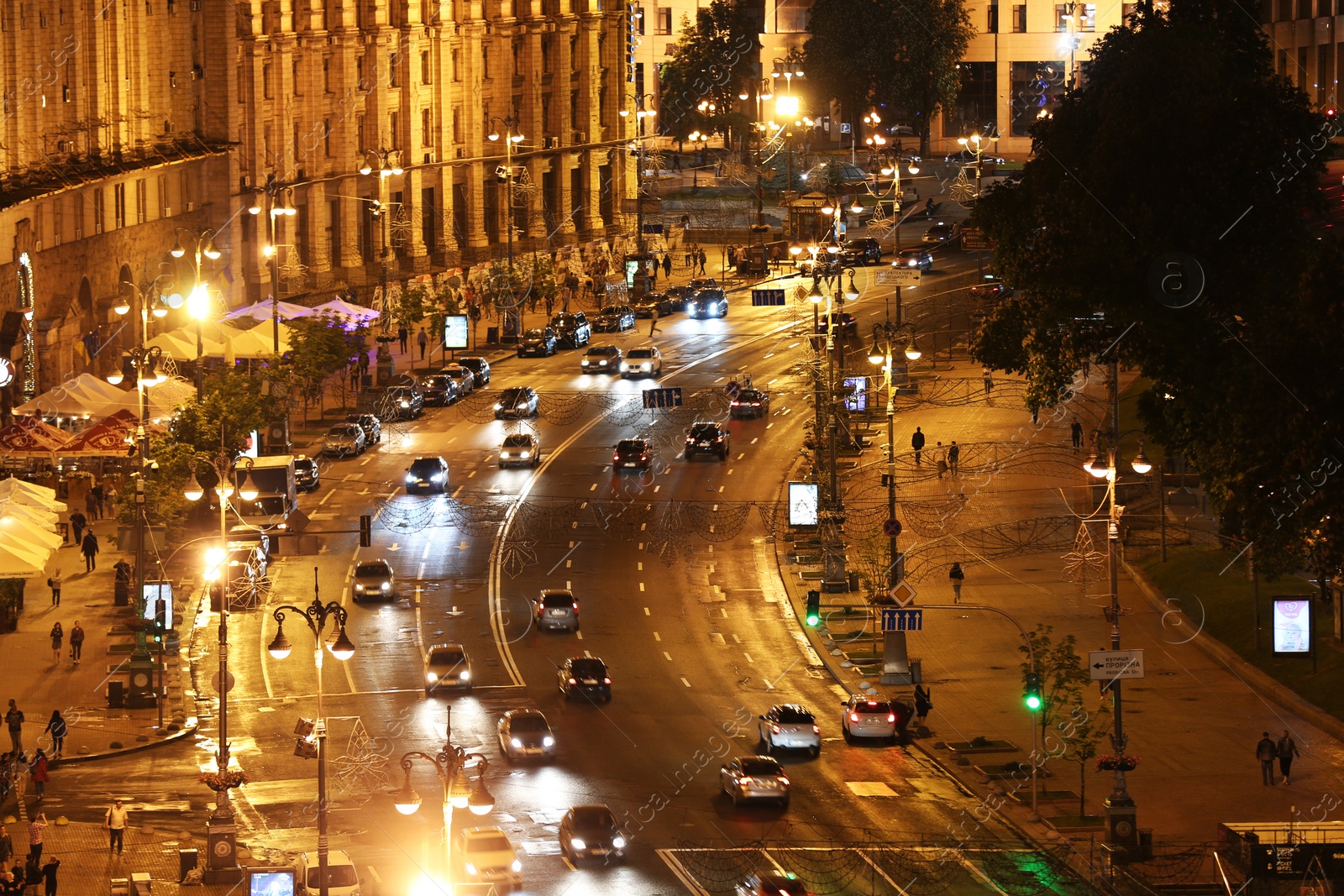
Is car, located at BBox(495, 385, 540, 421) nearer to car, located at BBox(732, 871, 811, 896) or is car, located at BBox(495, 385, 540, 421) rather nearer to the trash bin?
the trash bin

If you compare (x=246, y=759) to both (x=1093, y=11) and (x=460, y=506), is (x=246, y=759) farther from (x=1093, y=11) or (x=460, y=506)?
(x=1093, y=11)

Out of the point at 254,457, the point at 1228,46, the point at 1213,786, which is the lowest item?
the point at 1213,786

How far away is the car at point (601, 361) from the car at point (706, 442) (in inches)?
584

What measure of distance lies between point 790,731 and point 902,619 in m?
4.68

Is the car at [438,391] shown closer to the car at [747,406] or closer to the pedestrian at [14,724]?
the car at [747,406]

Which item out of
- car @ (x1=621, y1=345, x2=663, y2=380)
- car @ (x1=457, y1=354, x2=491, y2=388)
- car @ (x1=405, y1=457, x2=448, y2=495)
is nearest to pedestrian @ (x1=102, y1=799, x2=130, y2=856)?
car @ (x1=405, y1=457, x2=448, y2=495)

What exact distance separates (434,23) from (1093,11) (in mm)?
72131

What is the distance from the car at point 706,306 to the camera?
120m

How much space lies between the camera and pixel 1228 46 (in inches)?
2345

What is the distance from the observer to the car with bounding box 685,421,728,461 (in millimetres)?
88875

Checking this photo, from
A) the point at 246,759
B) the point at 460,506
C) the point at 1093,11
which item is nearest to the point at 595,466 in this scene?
the point at 460,506

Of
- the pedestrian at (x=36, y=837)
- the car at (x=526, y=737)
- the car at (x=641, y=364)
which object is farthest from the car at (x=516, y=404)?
the pedestrian at (x=36, y=837)

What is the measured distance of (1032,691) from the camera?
2028 inches

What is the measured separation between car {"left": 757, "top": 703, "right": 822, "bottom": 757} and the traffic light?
22.2 ft
